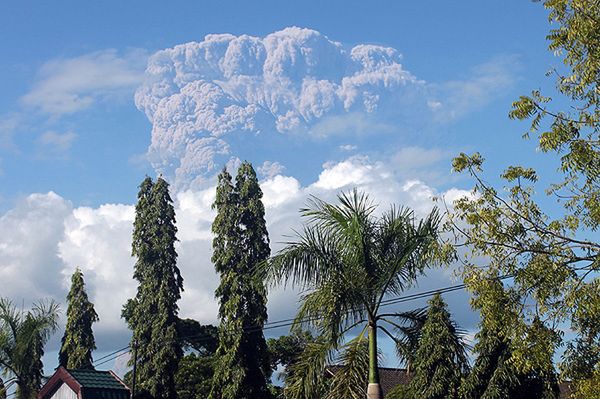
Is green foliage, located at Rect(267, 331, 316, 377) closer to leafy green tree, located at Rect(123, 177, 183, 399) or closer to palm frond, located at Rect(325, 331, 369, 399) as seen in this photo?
leafy green tree, located at Rect(123, 177, 183, 399)

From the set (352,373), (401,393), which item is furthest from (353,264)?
(401,393)

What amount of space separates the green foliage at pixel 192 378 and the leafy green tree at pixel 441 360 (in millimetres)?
23909

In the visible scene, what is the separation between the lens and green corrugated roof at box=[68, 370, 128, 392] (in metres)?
46.6

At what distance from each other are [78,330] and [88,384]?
1313 centimetres

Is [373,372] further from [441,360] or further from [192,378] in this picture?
[192,378]

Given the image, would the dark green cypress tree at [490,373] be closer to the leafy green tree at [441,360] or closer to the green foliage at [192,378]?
the leafy green tree at [441,360]

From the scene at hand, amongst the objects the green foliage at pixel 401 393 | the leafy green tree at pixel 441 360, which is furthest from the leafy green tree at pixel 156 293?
the leafy green tree at pixel 441 360

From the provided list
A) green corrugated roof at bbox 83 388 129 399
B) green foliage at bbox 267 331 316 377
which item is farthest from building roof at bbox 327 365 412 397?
green corrugated roof at bbox 83 388 129 399

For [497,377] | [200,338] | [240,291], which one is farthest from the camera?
[200,338]

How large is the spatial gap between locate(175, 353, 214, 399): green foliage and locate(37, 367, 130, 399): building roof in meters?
5.61

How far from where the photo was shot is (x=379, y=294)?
67.6ft

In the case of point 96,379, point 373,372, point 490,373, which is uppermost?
point 96,379

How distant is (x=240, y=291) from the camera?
45.7 m

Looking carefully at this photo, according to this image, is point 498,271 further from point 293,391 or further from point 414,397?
point 414,397
